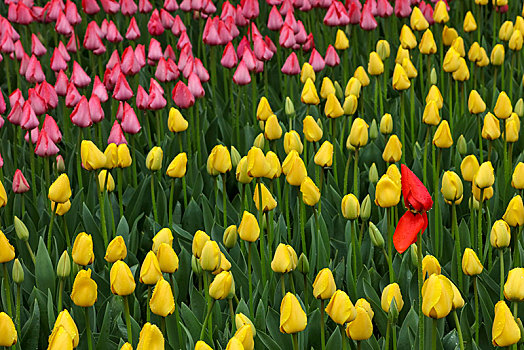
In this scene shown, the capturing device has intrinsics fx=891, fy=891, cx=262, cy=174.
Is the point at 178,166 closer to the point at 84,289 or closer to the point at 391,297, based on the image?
the point at 84,289

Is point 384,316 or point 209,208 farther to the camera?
point 209,208

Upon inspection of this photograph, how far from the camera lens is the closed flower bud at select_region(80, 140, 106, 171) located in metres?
2.78

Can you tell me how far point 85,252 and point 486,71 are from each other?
10.1ft

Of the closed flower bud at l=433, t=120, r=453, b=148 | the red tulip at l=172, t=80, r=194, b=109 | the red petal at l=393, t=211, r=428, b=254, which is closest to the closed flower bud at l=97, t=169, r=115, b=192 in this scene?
the red tulip at l=172, t=80, r=194, b=109

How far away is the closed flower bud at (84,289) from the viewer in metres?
2.09

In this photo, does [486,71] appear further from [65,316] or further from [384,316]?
[65,316]

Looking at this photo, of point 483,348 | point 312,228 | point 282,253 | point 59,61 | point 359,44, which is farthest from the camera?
point 359,44

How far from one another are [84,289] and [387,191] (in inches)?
31.5

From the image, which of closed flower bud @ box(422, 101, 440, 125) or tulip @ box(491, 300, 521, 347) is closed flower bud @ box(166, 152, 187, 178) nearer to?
closed flower bud @ box(422, 101, 440, 125)

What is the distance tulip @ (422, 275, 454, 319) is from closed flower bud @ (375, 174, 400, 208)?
48cm

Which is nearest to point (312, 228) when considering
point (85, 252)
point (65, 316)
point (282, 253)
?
point (282, 253)

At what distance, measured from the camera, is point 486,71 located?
4777mm

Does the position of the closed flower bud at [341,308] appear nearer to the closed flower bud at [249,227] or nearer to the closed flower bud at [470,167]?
the closed flower bud at [249,227]

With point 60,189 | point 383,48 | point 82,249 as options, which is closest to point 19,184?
point 60,189
